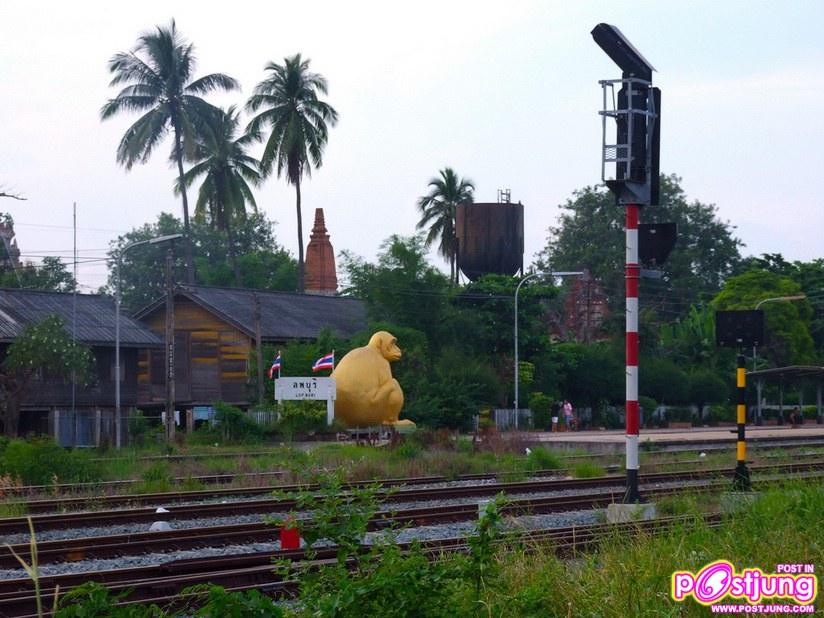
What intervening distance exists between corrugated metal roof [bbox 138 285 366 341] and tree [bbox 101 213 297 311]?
68.5ft

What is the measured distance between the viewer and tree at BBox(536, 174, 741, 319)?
86750 millimetres

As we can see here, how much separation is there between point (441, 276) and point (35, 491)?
3595 cm

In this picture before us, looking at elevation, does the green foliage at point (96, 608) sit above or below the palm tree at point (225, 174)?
below

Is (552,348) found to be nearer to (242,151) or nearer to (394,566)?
(242,151)

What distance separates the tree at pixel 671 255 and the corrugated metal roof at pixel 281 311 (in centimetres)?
3055

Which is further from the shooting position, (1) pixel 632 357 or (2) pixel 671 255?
(2) pixel 671 255

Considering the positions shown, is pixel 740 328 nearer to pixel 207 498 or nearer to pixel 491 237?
pixel 207 498

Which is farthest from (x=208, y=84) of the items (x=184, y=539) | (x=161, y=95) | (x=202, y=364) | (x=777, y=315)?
(x=184, y=539)

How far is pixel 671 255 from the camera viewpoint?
85.8m

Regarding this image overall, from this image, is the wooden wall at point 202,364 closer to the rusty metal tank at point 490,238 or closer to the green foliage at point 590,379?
the green foliage at point 590,379

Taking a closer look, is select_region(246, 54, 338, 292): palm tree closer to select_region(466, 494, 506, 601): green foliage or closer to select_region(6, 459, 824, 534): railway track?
select_region(6, 459, 824, 534): railway track

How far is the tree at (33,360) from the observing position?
119ft

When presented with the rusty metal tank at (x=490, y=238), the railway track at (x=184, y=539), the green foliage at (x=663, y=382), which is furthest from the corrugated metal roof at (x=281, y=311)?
the railway track at (x=184, y=539)

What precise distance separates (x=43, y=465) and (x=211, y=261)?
80.2m
